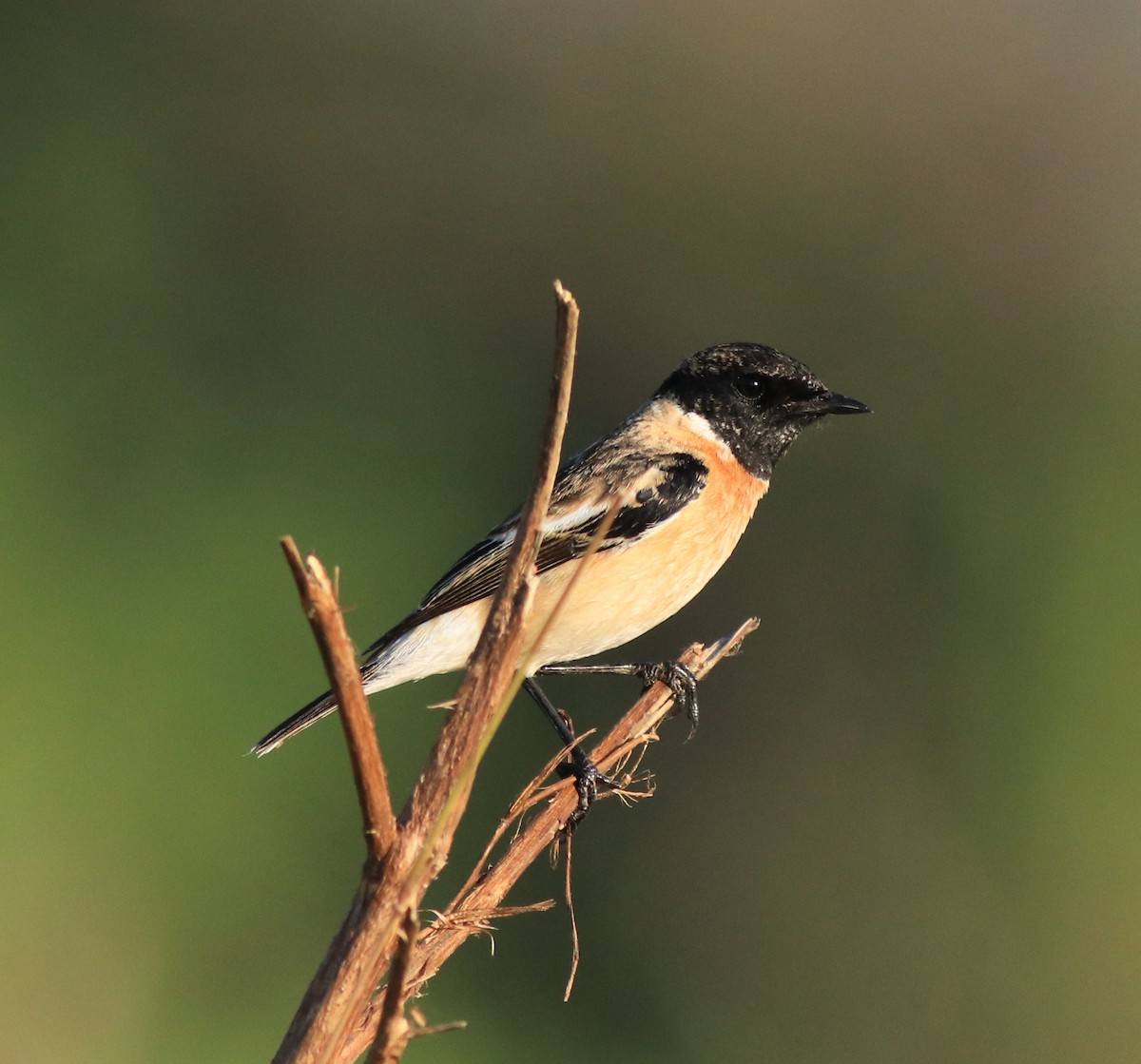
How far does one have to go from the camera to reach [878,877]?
30.2 ft

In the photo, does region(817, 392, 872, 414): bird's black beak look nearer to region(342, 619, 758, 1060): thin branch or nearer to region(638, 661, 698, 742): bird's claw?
region(638, 661, 698, 742): bird's claw

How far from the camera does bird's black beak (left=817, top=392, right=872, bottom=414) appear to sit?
16.9 feet

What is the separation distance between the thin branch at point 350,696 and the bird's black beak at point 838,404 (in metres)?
3.65

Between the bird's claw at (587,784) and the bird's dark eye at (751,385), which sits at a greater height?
the bird's dark eye at (751,385)

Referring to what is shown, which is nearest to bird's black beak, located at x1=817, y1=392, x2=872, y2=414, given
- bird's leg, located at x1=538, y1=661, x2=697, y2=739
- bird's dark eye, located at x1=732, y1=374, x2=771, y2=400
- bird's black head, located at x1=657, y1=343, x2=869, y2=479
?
bird's black head, located at x1=657, y1=343, x2=869, y2=479

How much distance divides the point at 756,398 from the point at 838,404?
0.34 m

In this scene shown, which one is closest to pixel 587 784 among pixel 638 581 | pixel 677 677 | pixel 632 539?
pixel 677 677

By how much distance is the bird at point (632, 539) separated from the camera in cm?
471

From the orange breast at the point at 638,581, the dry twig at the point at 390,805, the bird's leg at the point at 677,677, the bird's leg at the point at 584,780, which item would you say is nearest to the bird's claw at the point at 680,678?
the bird's leg at the point at 677,677

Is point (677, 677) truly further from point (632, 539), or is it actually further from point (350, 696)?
point (350, 696)

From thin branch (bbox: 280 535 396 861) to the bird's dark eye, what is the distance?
12.2 ft

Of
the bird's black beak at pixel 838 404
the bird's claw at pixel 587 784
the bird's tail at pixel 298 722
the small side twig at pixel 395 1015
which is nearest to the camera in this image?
the small side twig at pixel 395 1015

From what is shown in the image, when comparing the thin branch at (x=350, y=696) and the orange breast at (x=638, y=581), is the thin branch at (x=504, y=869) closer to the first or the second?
the thin branch at (x=350, y=696)

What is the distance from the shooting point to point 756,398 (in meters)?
5.32
